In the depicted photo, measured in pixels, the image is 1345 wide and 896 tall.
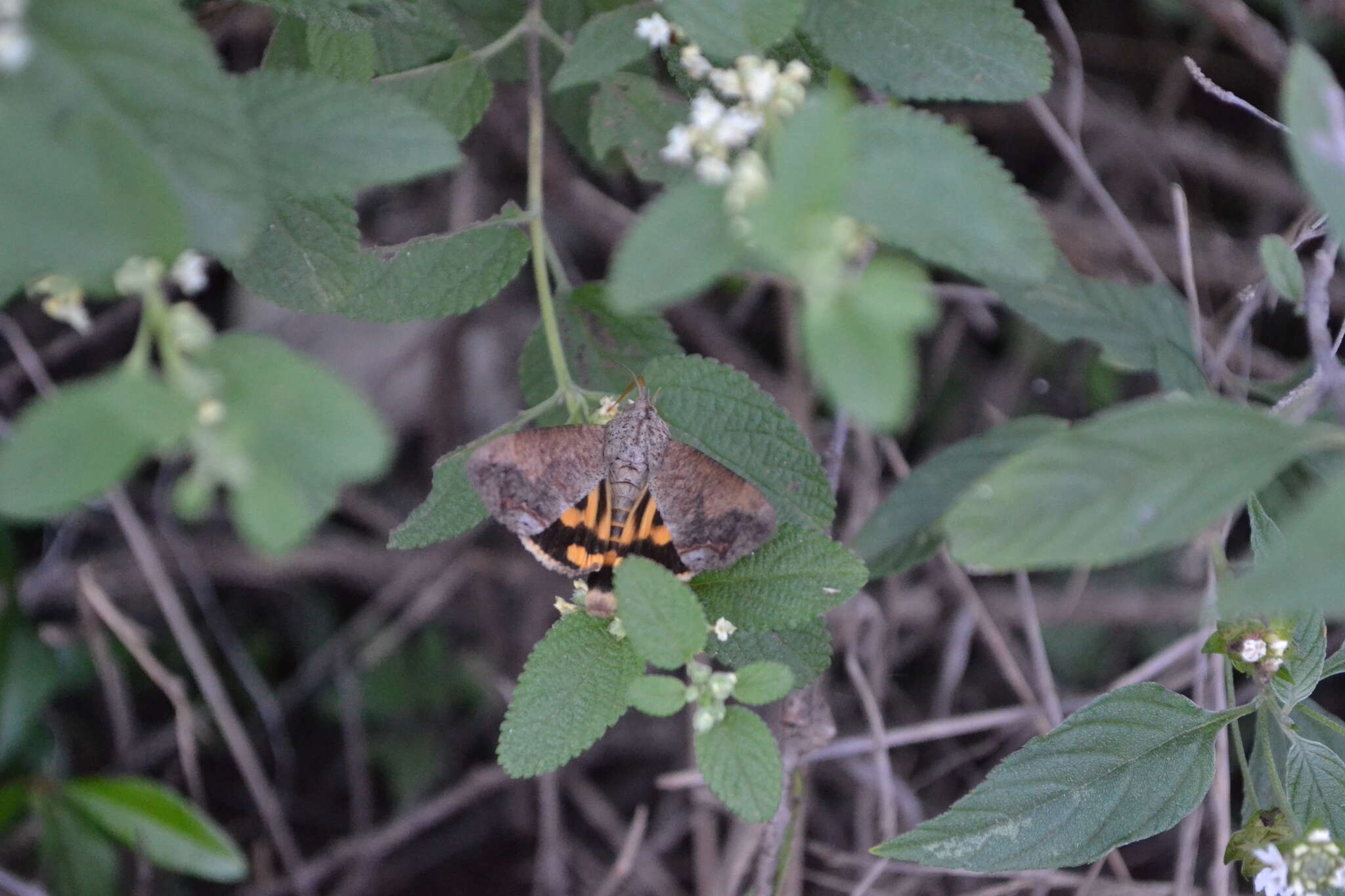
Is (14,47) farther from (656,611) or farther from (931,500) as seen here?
(931,500)

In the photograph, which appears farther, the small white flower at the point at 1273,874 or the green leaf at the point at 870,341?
the small white flower at the point at 1273,874

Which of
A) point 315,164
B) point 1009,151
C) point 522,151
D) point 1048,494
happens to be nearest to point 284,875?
point 522,151

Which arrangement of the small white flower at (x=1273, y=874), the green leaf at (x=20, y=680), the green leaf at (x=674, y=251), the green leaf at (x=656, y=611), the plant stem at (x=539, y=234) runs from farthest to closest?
the green leaf at (x=20, y=680), the plant stem at (x=539, y=234), the small white flower at (x=1273, y=874), the green leaf at (x=656, y=611), the green leaf at (x=674, y=251)

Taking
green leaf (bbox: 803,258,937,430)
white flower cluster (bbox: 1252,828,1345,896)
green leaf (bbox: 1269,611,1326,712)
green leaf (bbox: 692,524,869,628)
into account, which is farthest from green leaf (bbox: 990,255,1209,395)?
green leaf (bbox: 803,258,937,430)

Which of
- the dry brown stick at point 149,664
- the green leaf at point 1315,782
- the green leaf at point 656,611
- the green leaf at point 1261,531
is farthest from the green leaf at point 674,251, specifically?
the dry brown stick at point 149,664

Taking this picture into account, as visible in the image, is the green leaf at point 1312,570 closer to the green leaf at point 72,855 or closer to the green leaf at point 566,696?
the green leaf at point 566,696

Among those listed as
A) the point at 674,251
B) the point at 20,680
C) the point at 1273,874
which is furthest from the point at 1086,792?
the point at 20,680
